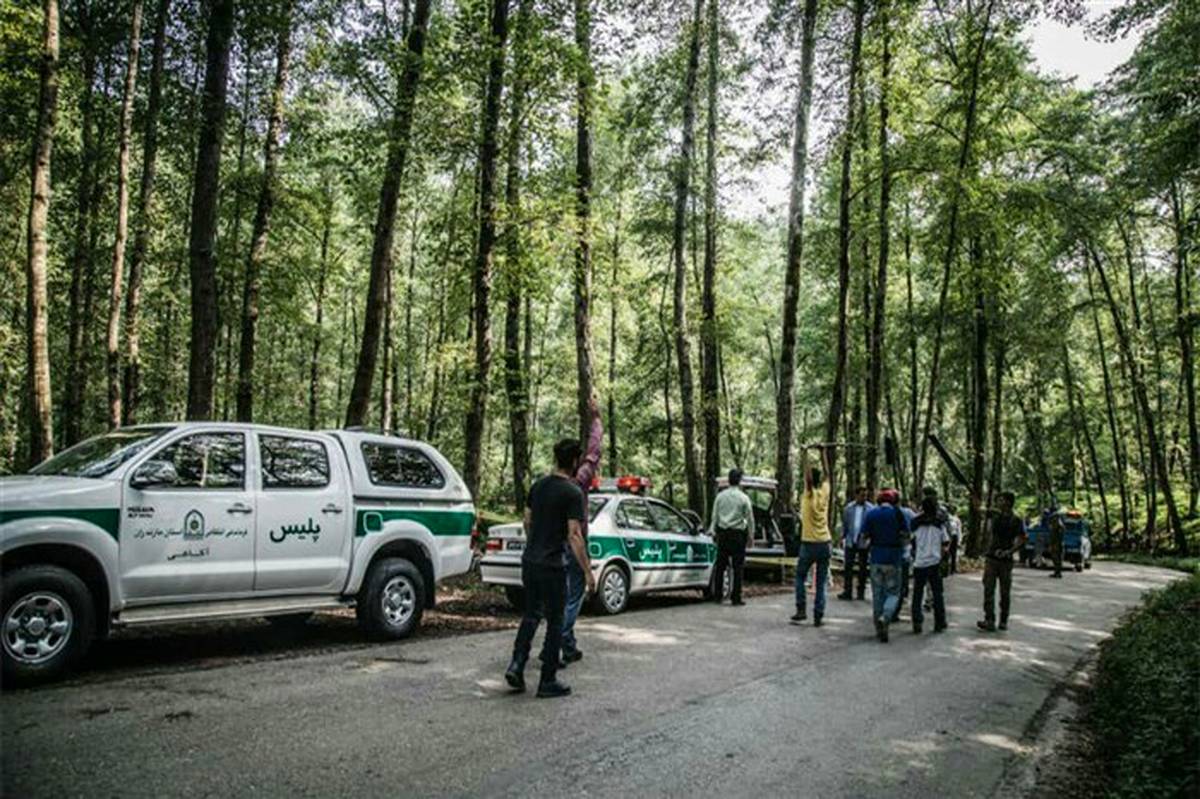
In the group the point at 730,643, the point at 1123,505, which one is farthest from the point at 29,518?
the point at 1123,505

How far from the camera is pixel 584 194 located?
15734 mm

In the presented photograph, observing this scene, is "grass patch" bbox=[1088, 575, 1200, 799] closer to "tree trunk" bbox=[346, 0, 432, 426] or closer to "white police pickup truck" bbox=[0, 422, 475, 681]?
"white police pickup truck" bbox=[0, 422, 475, 681]

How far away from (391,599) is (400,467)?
152 centimetres

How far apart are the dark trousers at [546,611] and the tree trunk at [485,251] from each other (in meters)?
8.41

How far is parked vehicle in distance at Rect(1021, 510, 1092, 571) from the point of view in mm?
25594

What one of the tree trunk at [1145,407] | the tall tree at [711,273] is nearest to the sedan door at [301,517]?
the tall tree at [711,273]

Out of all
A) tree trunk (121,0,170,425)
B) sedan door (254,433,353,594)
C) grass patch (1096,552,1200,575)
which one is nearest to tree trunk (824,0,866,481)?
grass patch (1096,552,1200,575)

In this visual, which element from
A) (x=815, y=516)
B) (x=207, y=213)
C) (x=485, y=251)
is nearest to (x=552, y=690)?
(x=815, y=516)

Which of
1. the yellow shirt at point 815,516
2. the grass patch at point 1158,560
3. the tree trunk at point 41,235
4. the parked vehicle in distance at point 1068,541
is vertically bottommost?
the grass patch at point 1158,560

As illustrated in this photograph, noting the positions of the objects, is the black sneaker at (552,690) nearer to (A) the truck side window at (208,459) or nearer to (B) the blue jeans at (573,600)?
(B) the blue jeans at (573,600)

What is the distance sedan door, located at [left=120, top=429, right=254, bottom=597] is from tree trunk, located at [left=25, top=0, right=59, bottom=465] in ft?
24.1

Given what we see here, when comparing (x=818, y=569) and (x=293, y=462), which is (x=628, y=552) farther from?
(x=293, y=462)

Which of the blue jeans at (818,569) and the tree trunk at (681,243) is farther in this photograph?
the tree trunk at (681,243)

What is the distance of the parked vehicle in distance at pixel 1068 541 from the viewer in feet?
84.0
